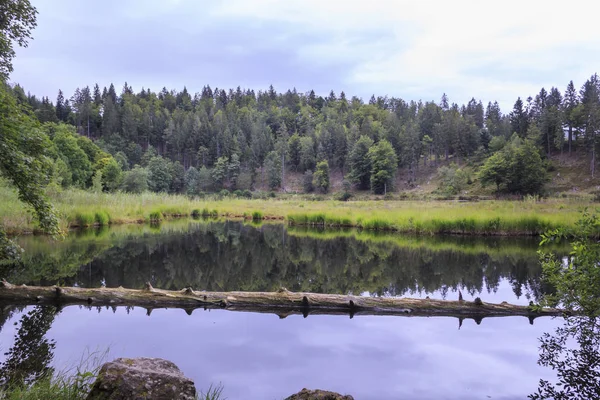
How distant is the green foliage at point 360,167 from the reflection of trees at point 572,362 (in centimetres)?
6594

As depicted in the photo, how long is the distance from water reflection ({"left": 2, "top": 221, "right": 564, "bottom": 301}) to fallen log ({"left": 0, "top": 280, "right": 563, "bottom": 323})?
1.81 metres

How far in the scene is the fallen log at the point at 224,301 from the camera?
7.64 meters

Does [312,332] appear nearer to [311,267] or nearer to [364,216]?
[311,267]

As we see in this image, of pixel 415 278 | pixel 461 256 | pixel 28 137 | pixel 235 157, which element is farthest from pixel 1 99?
pixel 235 157

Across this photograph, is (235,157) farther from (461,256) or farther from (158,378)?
(158,378)

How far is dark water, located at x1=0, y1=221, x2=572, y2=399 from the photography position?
520 cm

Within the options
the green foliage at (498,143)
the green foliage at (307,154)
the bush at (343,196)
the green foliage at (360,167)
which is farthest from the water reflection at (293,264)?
the green foliage at (307,154)

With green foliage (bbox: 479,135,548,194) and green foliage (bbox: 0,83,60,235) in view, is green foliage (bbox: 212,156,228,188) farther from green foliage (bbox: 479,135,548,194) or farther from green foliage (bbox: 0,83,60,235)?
green foliage (bbox: 0,83,60,235)

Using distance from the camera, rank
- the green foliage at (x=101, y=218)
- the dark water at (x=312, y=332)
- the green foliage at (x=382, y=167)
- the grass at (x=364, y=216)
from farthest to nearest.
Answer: the green foliage at (x=382, y=167), the green foliage at (x=101, y=218), the grass at (x=364, y=216), the dark water at (x=312, y=332)

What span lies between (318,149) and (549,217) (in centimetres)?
6730

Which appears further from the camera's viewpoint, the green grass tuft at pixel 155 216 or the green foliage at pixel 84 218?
the green grass tuft at pixel 155 216

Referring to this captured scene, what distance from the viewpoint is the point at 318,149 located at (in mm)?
84875

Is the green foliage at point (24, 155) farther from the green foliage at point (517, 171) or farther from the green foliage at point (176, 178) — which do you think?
the green foliage at point (176, 178)

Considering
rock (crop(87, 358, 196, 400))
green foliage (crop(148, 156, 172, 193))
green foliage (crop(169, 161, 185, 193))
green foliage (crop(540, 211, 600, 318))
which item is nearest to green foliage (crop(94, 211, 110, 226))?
rock (crop(87, 358, 196, 400))
